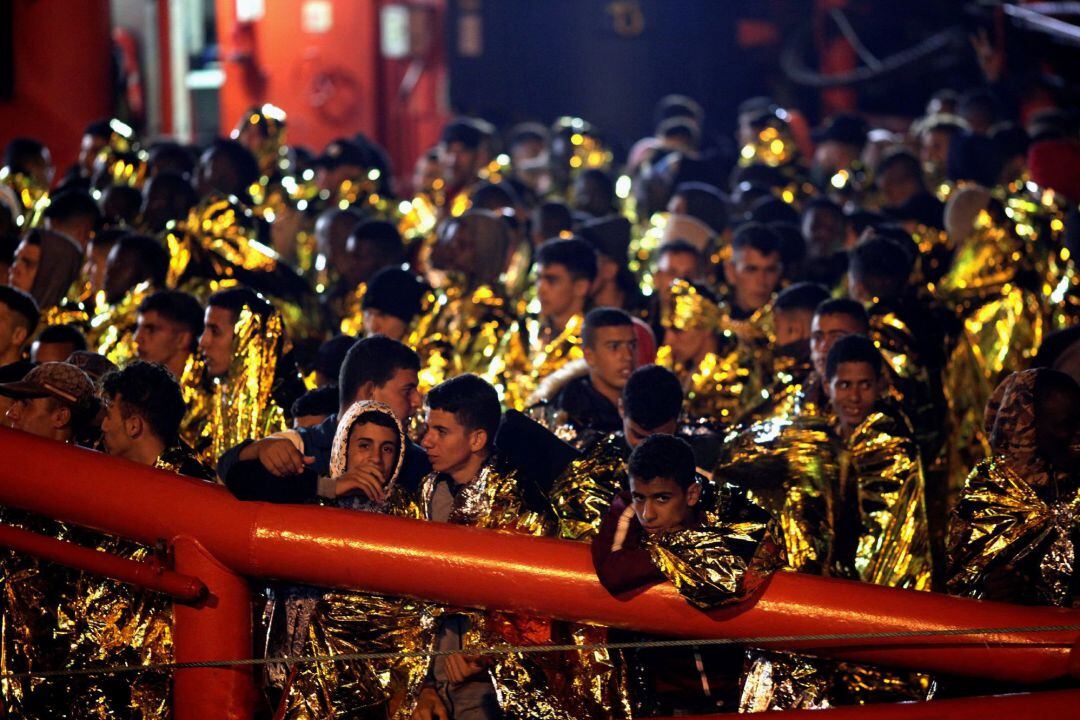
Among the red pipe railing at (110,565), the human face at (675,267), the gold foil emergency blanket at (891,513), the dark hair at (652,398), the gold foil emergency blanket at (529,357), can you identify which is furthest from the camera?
the human face at (675,267)

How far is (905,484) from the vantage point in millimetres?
4465

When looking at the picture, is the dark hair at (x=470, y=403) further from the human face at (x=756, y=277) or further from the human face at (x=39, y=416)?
the human face at (x=756, y=277)

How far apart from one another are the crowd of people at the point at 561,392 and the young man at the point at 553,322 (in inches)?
0.6

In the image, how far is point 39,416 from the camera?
415 centimetres

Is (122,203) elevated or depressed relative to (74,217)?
depressed

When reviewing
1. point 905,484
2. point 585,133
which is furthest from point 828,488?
point 585,133

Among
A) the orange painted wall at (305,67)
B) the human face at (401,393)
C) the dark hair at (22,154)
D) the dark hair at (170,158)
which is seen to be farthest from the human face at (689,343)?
the orange painted wall at (305,67)

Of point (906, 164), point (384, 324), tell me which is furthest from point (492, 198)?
point (906, 164)

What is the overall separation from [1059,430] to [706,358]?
219 cm

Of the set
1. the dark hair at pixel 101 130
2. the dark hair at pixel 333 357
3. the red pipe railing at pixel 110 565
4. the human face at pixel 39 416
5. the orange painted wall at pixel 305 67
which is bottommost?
the orange painted wall at pixel 305 67

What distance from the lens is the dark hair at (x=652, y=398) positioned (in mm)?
4617

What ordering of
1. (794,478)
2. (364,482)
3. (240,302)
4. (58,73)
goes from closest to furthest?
(364,482) < (794,478) < (240,302) < (58,73)

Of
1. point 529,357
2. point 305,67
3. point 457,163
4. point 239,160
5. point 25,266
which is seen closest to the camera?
point 529,357

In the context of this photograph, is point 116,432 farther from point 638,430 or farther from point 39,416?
point 638,430
